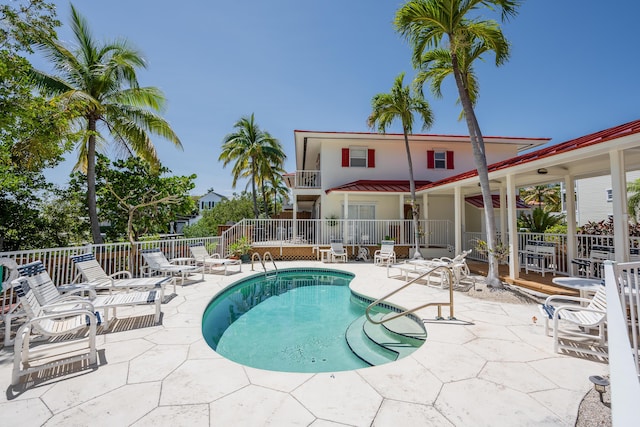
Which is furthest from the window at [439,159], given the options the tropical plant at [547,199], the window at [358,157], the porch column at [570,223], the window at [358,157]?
the tropical plant at [547,199]

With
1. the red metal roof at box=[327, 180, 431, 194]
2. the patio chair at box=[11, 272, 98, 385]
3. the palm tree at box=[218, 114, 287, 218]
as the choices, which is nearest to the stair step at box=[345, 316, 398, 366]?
the patio chair at box=[11, 272, 98, 385]

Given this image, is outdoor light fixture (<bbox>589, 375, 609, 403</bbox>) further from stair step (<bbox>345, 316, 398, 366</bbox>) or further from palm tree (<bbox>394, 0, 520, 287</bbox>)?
palm tree (<bbox>394, 0, 520, 287</bbox>)

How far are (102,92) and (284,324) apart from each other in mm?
11147

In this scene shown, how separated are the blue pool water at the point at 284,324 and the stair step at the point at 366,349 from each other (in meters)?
0.13

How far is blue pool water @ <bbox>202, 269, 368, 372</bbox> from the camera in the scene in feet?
15.4

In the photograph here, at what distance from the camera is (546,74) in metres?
11.9

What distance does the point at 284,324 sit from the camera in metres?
6.33

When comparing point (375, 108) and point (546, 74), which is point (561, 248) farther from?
point (375, 108)

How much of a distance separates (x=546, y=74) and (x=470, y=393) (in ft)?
47.6

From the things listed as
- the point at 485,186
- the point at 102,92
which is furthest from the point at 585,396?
the point at 102,92

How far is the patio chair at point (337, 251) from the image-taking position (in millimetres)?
13078

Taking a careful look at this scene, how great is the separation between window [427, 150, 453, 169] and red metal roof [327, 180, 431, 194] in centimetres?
148

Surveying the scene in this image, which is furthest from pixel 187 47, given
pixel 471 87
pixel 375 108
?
pixel 471 87

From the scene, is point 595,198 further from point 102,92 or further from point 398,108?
point 102,92
